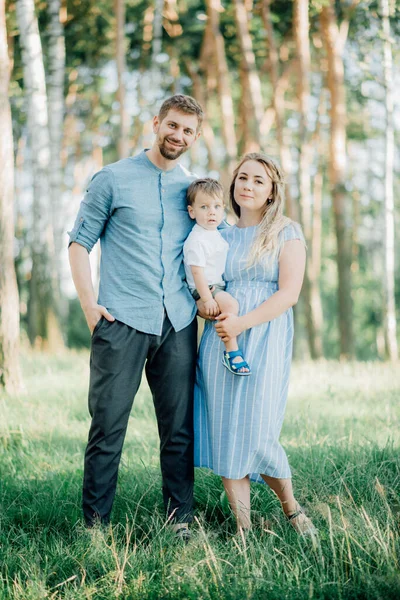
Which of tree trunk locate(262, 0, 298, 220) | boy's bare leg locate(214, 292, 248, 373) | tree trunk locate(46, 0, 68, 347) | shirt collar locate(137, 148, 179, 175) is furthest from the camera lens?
tree trunk locate(262, 0, 298, 220)

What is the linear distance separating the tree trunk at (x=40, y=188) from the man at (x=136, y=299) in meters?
6.95

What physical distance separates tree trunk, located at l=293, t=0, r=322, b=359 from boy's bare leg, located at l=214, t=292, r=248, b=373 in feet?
31.1

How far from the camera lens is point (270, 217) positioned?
356 cm

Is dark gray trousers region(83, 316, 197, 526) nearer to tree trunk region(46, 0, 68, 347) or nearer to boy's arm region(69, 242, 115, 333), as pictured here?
boy's arm region(69, 242, 115, 333)

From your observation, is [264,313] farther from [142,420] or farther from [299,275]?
[142,420]

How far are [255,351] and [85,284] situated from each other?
0.98 meters

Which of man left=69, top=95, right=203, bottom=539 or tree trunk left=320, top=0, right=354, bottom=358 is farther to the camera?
tree trunk left=320, top=0, right=354, bottom=358

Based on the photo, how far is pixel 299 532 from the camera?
335 cm

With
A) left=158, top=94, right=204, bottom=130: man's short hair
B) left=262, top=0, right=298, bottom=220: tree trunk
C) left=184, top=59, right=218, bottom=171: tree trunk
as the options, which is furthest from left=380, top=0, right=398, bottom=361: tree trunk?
left=158, top=94, right=204, bottom=130: man's short hair

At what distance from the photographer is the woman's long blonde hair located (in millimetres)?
3469

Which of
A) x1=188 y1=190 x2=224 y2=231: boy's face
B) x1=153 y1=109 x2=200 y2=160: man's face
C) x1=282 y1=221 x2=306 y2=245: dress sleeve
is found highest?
x1=153 y1=109 x2=200 y2=160: man's face

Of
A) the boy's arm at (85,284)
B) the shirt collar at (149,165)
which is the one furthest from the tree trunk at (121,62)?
the boy's arm at (85,284)

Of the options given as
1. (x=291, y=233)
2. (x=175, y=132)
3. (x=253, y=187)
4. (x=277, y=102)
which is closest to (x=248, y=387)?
(x=291, y=233)

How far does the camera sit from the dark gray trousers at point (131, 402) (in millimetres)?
3516
